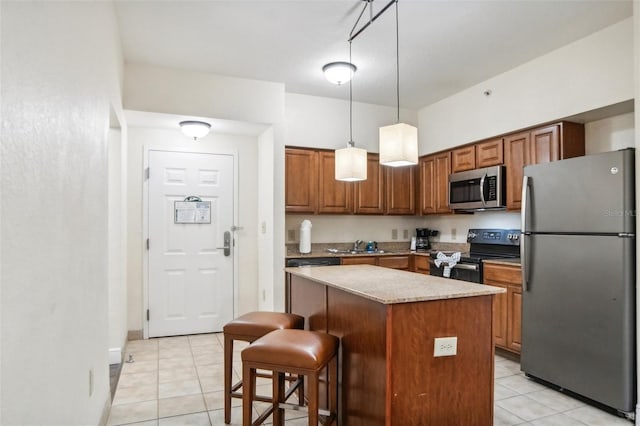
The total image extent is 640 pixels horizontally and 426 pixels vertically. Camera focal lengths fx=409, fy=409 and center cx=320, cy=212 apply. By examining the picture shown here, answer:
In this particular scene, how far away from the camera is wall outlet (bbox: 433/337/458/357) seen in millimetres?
1938

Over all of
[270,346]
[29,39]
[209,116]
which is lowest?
[270,346]

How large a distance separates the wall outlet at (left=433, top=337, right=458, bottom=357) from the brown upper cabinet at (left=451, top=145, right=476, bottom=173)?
289cm

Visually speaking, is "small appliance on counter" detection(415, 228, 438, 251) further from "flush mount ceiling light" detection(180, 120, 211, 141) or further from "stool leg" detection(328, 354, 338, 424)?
"stool leg" detection(328, 354, 338, 424)

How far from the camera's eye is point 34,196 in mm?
1182

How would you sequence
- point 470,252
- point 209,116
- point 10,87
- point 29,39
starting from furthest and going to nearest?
point 470,252 → point 209,116 → point 29,39 → point 10,87

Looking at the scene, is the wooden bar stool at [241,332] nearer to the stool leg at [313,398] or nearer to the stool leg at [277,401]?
the stool leg at [277,401]

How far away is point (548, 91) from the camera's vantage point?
3617mm

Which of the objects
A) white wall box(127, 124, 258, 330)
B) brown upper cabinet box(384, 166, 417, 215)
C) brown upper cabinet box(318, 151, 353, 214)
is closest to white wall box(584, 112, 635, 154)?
brown upper cabinet box(384, 166, 417, 215)

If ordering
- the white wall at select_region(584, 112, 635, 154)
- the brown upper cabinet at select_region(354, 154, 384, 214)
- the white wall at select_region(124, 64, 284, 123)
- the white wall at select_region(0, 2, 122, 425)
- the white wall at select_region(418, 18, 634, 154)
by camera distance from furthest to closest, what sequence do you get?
1. the brown upper cabinet at select_region(354, 154, 384, 214)
2. the white wall at select_region(124, 64, 284, 123)
3. the white wall at select_region(584, 112, 635, 154)
4. the white wall at select_region(418, 18, 634, 154)
5. the white wall at select_region(0, 2, 122, 425)

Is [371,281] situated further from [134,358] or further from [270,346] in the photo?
[134,358]

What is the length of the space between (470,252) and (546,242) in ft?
5.05

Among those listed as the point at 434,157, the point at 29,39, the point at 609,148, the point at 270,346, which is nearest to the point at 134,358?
the point at 270,346

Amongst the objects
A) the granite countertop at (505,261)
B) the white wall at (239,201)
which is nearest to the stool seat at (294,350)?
the granite countertop at (505,261)

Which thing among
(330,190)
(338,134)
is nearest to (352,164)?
(330,190)
